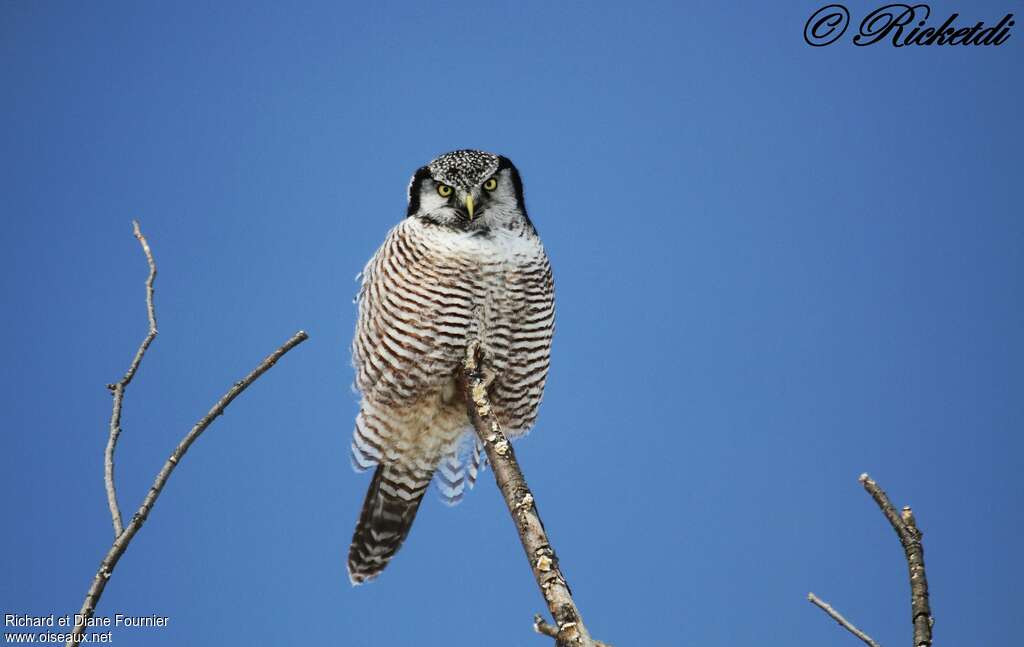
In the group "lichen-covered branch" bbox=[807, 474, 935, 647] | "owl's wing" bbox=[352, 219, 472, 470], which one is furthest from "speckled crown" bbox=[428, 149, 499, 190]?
"lichen-covered branch" bbox=[807, 474, 935, 647]

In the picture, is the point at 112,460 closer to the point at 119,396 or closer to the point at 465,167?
the point at 119,396

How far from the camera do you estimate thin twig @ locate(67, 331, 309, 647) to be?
4.23ft

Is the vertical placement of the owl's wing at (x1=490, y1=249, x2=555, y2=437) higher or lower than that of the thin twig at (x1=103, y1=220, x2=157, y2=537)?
higher

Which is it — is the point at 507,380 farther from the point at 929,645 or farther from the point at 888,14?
the point at 888,14

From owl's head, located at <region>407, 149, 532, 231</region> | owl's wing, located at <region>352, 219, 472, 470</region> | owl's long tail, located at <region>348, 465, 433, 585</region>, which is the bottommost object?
owl's long tail, located at <region>348, 465, 433, 585</region>

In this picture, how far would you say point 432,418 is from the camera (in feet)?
9.80

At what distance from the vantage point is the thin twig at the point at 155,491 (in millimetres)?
1290

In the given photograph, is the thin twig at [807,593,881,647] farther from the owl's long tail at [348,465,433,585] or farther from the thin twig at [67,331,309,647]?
the owl's long tail at [348,465,433,585]

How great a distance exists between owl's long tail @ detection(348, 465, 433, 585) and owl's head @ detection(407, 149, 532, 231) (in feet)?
2.47

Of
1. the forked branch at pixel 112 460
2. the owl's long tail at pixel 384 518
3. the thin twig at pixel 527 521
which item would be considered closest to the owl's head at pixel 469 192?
the thin twig at pixel 527 521

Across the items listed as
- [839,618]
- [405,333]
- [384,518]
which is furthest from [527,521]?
[384,518]

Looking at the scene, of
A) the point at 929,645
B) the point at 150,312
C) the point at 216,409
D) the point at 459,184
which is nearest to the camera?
the point at 929,645

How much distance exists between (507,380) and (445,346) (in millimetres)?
217

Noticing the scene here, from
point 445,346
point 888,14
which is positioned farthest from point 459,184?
point 888,14
